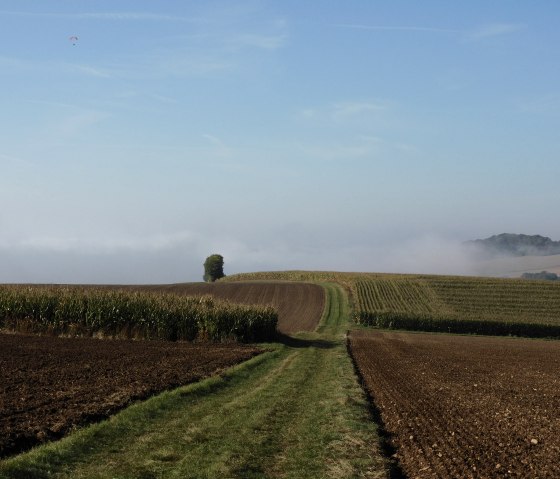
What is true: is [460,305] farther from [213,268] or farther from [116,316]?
[213,268]

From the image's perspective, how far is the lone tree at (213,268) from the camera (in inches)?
4355

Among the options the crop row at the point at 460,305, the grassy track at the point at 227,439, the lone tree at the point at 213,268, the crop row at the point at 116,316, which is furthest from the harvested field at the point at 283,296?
the grassy track at the point at 227,439

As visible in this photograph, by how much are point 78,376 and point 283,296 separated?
57785mm

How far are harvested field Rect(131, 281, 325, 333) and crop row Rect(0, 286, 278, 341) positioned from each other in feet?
49.0

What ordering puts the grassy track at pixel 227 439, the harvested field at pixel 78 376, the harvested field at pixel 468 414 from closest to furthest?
the grassy track at pixel 227 439
the harvested field at pixel 468 414
the harvested field at pixel 78 376

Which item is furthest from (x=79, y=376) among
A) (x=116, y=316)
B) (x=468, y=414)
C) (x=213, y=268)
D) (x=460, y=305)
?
(x=213, y=268)

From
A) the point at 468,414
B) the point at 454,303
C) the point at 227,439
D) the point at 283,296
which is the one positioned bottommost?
the point at 468,414

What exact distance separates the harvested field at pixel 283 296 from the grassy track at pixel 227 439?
36034 mm

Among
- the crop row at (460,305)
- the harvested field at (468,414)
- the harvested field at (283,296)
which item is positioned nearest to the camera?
the harvested field at (468,414)

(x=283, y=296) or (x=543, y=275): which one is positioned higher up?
(x=543, y=275)

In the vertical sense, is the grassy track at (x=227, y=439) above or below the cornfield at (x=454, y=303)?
below

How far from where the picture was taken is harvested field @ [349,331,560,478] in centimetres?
1087

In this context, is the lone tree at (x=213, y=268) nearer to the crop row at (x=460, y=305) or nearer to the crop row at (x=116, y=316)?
the crop row at (x=460, y=305)

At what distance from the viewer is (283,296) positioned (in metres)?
76.8
